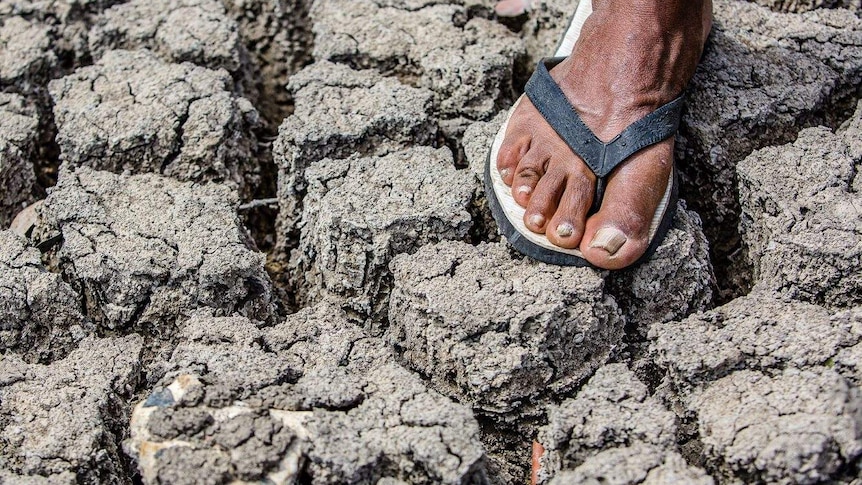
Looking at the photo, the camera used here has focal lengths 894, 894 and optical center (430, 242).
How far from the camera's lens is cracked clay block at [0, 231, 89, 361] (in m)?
1.77

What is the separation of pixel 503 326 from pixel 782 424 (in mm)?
490

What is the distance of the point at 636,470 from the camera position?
4.61ft

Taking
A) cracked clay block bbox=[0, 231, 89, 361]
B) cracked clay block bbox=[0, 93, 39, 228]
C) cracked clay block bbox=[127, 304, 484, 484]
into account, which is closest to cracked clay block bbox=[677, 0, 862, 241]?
cracked clay block bbox=[127, 304, 484, 484]

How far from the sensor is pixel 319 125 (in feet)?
6.58

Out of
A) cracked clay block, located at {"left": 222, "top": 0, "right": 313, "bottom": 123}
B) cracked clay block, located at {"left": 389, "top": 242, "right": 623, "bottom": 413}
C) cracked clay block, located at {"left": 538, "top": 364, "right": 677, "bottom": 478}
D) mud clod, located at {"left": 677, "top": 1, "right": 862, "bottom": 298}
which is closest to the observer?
cracked clay block, located at {"left": 538, "top": 364, "right": 677, "bottom": 478}

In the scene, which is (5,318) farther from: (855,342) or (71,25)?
(855,342)

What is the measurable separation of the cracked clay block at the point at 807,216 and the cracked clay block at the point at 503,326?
0.36 metres

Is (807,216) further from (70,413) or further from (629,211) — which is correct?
(70,413)

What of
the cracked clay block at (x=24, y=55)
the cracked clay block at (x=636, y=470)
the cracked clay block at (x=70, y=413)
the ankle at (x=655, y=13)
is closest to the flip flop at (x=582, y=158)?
the ankle at (x=655, y=13)

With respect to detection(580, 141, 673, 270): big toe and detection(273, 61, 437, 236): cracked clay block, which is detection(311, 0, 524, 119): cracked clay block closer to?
detection(273, 61, 437, 236): cracked clay block

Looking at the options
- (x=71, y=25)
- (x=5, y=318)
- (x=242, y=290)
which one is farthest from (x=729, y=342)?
(x=71, y=25)

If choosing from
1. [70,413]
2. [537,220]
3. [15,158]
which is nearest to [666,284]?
[537,220]

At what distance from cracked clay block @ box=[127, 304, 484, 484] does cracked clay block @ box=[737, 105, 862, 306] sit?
0.72 meters

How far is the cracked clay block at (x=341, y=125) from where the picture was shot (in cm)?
200
